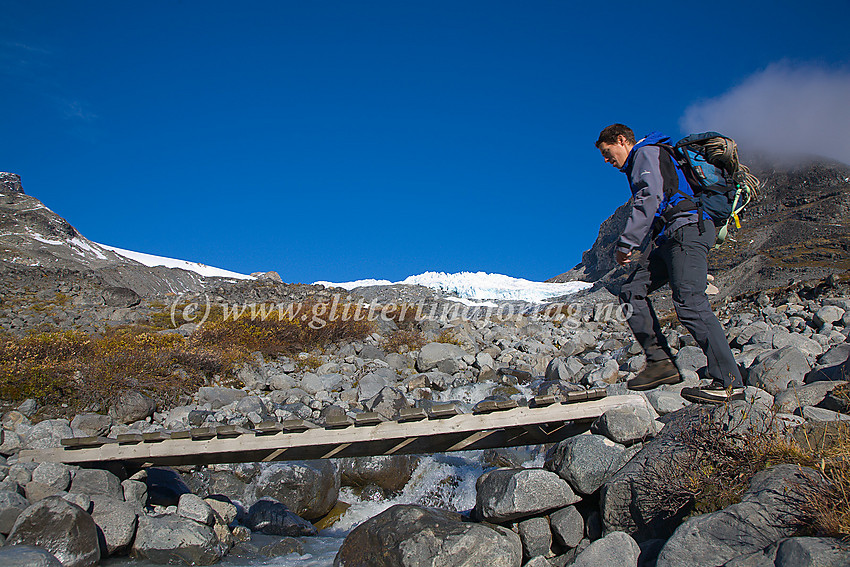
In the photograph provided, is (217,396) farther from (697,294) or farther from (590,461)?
(697,294)

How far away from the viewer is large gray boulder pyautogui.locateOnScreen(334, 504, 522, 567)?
4.09 meters

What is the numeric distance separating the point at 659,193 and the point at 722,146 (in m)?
0.57

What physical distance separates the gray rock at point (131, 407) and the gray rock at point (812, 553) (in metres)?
10.0

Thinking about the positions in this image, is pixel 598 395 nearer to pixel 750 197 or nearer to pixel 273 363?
pixel 750 197

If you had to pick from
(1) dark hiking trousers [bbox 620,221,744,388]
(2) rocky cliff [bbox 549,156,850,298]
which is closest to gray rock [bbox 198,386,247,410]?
(1) dark hiking trousers [bbox 620,221,744,388]

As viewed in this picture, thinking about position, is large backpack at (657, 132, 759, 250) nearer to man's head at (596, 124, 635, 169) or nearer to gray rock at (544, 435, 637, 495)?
man's head at (596, 124, 635, 169)

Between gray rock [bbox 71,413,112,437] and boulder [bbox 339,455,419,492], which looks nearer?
boulder [bbox 339,455,419,492]

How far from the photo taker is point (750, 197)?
4270 millimetres

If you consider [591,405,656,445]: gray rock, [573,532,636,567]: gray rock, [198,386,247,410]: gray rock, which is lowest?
[573,532,636,567]: gray rock

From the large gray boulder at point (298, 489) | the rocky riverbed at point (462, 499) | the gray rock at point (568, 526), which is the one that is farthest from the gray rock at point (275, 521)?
the gray rock at point (568, 526)

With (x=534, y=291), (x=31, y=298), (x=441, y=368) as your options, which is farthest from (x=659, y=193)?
(x=534, y=291)

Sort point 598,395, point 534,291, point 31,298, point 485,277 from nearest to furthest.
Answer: point 598,395 < point 31,298 < point 534,291 < point 485,277

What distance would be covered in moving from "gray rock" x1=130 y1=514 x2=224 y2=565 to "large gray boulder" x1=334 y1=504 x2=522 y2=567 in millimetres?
1815

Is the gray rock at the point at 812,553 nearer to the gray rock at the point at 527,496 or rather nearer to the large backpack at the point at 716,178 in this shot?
the gray rock at the point at 527,496
